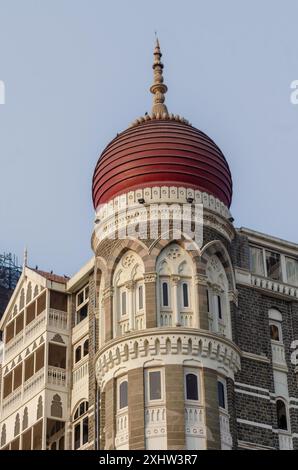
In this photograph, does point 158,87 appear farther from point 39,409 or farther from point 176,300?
point 39,409

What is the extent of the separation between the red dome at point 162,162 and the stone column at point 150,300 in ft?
14.3

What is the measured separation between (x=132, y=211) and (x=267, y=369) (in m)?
9.02

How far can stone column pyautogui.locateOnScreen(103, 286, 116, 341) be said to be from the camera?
5169 cm

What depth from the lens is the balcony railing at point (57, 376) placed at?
181ft

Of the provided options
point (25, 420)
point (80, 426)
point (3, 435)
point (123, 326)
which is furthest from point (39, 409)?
point (123, 326)

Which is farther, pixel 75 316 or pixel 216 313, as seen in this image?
pixel 75 316

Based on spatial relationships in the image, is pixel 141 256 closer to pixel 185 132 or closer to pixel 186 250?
pixel 186 250

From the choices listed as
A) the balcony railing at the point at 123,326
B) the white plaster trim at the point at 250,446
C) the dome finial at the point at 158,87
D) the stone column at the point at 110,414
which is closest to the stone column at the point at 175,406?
the stone column at the point at 110,414

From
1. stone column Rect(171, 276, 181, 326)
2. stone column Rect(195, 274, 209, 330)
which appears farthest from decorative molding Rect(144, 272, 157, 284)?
stone column Rect(195, 274, 209, 330)

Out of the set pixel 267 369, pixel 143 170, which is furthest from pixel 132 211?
A: pixel 267 369

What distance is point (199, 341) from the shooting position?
50312mm

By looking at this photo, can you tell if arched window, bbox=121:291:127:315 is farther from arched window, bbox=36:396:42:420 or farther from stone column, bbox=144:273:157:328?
arched window, bbox=36:396:42:420

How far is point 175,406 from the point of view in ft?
160

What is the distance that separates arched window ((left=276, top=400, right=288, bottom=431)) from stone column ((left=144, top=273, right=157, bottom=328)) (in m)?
7.27
